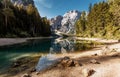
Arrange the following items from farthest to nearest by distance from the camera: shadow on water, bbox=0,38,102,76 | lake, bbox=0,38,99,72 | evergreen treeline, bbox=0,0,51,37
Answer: evergreen treeline, bbox=0,0,51,37, lake, bbox=0,38,99,72, shadow on water, bbox=0,38,102,76

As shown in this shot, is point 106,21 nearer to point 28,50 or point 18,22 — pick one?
point 18,22

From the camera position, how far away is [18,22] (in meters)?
83.2

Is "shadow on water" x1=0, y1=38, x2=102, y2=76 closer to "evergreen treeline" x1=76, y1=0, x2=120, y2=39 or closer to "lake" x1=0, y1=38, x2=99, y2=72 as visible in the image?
"lake" x1=0, y1=38, x2=99, y2=72

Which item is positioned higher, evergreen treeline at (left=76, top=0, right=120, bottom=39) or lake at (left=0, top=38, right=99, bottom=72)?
evergreen treeline at (left=76, top=0, right=120, bottom=39)

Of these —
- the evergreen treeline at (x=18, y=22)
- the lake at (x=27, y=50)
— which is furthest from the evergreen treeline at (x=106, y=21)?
the evergreen treeline at (x=18, y=22)

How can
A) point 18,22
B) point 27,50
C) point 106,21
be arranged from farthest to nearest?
point 18,22 → point 106,21 → point 27,50

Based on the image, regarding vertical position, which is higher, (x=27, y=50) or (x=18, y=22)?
(x=18, y=22)

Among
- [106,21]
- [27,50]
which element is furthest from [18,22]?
Result: [27,50]

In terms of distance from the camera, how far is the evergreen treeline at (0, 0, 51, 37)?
68.3 metres

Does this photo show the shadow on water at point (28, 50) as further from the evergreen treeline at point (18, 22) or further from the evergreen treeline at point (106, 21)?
the evergreen treeline at point (18, 22)

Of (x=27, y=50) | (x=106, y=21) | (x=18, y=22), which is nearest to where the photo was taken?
(x=27, y=50)

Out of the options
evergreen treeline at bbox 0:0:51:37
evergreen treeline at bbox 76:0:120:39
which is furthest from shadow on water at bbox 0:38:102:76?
evergreen treeline at bbox 0:0:51:37

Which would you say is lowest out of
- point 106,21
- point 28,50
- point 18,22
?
point 28,50

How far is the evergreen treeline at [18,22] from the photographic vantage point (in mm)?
68312
